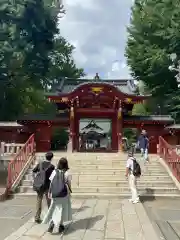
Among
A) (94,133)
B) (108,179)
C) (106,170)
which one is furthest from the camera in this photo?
(94,133)

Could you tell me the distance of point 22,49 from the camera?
89.7 feet

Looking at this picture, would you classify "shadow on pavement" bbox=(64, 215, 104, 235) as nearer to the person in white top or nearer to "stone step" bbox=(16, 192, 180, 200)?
the person in white top

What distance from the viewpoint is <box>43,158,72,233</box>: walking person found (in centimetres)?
730

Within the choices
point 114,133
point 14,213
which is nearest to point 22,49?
point 114,133

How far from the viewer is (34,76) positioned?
102 ft

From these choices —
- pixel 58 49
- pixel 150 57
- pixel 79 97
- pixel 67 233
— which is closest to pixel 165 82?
pixel 150 57

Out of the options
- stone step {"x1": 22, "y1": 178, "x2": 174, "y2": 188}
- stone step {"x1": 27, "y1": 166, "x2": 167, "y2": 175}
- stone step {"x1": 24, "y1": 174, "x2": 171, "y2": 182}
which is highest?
stone step {"x1": 27, "y1": 166, "x2": 167, "y2": 175}

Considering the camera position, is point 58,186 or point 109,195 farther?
point 109,195

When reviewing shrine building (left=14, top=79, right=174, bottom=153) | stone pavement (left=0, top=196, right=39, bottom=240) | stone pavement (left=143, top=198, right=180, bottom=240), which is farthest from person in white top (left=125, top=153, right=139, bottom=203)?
shrine building (left=14, top=79, right=174, bottom=153)

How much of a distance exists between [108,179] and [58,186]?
26.8ft

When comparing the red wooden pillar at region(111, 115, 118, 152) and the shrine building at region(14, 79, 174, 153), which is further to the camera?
the red wooden pillar at region(111, 115, 118, 152)

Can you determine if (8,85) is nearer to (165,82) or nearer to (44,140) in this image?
(44,140)

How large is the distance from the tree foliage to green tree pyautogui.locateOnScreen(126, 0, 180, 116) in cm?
734

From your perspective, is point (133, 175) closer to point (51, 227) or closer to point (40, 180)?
point (40, 180)
